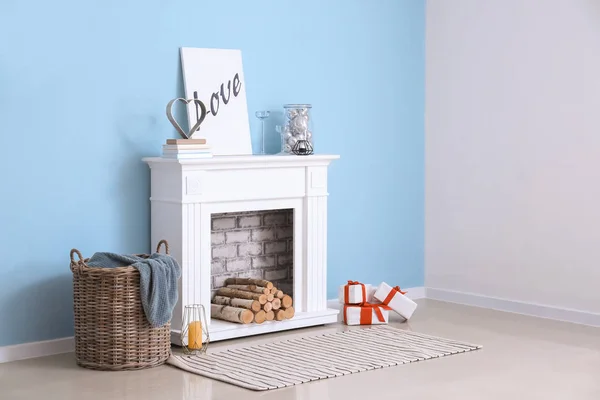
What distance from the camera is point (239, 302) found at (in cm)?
451

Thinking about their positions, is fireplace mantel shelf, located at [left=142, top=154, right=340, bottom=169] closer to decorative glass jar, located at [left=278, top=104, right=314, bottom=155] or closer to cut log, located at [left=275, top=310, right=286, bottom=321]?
decorative glass jar, located at [left=278, top=104, right=314, bottom=155]

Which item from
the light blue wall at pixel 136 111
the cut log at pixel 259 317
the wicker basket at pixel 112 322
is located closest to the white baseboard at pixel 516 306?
the light blue wall at pixel 136 111

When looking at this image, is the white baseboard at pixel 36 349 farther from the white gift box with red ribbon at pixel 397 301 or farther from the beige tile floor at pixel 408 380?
the white gift box with red ribbon at pixel 397 301

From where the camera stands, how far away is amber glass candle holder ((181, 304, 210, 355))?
163 inches

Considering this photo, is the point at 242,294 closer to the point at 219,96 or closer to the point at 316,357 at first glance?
the point at 316,357

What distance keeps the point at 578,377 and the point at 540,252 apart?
148 centimetres

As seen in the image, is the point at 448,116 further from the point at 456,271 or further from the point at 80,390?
the point at 80,390

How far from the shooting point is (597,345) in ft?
14.5

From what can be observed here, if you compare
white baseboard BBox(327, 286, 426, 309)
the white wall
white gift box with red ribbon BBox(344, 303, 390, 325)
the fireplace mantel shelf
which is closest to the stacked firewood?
white gift box with red ribbon BBox(344, 303, 390, 325)

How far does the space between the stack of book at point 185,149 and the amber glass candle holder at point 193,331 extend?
724 millimetres

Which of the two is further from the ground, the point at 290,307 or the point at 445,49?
the point at 445,49

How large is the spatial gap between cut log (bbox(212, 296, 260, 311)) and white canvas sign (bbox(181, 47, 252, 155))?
30.9 inches

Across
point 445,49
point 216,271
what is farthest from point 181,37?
point 445,49

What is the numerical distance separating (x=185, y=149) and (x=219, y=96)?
62 cm
